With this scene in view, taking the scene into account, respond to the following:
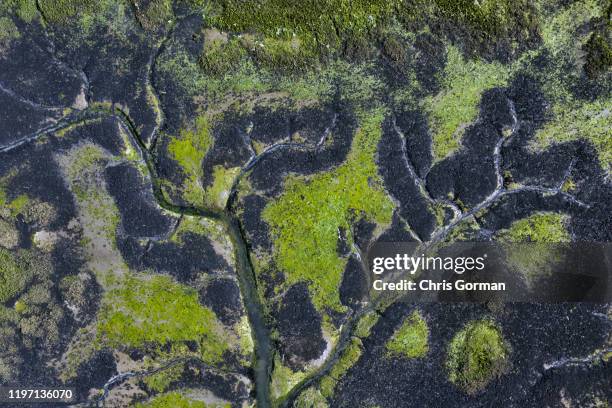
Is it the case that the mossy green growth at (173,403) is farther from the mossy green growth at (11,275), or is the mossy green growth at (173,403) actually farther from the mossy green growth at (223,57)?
the mossy green growth at (223,57)

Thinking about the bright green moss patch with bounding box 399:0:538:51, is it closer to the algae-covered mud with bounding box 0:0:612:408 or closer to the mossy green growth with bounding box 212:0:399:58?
the algae-covered mud with bounding box 0:0:612:408

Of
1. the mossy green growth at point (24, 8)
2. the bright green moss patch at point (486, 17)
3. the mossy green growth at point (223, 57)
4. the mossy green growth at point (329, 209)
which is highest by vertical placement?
the mossy green growth at point (24, 8)

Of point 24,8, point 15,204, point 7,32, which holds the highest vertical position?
point 24,8

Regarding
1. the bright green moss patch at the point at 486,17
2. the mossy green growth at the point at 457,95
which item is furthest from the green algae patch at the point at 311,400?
the bright green moss patch at the point at 486,17

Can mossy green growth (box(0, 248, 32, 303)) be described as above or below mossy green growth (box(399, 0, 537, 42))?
below

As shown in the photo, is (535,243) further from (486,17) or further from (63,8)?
(63,8)

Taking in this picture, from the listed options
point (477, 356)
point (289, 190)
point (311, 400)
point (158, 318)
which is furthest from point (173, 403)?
point (477, 356)

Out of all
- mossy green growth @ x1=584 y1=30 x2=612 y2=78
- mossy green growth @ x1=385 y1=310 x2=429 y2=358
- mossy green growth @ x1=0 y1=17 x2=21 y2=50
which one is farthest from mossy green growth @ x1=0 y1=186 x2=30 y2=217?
mossy green growth @ x1=584 y1=30 x2=612 y2=78
